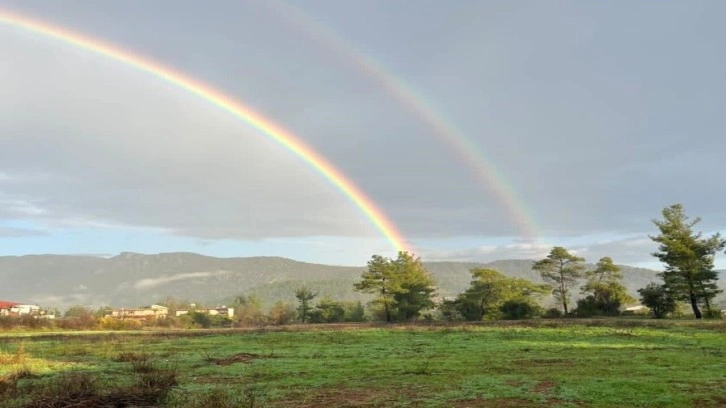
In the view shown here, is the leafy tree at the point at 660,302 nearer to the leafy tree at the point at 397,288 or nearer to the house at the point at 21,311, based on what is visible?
the leafy tree at the point at 397,288

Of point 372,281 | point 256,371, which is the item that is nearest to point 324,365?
point 256,371

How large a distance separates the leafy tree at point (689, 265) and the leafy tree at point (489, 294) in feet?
61.4

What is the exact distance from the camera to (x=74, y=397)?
A: 13938 mm

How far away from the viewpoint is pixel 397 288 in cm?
7925

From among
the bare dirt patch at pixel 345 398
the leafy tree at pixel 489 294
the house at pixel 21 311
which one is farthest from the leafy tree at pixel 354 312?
the bare dirt patch at pixel 345 398

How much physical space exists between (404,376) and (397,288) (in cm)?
→ 6058

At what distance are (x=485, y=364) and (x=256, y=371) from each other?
9.28m

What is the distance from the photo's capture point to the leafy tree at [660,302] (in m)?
60.0

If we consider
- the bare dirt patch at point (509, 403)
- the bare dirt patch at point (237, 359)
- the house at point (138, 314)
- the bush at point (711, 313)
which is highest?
the house at point (138, 314)

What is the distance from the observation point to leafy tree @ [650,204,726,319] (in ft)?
191

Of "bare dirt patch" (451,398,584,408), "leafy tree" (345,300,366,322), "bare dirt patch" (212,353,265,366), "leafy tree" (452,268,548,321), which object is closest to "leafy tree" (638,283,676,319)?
"leafy tree" (452,268,548,321)

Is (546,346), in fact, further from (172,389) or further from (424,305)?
(424,305)

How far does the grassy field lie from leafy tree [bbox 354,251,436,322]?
1842 inches

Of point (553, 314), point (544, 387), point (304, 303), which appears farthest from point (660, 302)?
point (304, 303)
